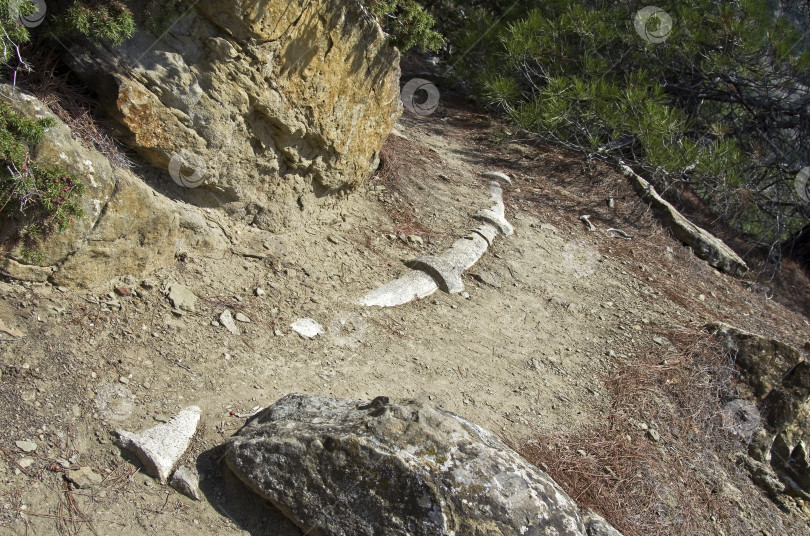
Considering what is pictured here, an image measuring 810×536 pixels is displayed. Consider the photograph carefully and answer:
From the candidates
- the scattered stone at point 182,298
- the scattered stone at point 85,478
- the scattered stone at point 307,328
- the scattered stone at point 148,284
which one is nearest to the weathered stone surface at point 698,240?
the scattered stone at point 307,328

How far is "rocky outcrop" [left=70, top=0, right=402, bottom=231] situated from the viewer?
3236mm

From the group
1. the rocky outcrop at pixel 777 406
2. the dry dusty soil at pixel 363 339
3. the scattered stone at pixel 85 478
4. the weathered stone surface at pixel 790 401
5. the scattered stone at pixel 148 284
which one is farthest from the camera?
the weathered stone surface at pixel 790 401

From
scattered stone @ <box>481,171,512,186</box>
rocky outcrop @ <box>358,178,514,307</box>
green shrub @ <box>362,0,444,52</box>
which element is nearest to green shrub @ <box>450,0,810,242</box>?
scattered stone @ <box>481,171,512,186</box>

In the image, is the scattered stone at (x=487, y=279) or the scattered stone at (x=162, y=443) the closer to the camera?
the scattered stone at (x=162, y=443)

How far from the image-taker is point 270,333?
11.1 ft

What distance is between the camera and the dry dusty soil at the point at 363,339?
239 centimetres

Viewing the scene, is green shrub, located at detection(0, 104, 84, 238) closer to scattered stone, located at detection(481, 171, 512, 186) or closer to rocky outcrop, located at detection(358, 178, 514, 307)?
rocky outcrop, located at detection(358, 178, 514, 307)

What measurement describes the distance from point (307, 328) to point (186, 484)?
1.26m

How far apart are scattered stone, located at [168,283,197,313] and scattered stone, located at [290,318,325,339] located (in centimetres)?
54

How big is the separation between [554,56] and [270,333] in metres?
5.34

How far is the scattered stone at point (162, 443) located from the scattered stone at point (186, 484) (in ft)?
0.14

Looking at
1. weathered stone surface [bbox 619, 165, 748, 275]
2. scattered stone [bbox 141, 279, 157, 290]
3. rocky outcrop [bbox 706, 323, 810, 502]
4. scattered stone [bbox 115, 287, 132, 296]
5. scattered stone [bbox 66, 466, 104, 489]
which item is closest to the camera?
scattered stone [bbox 66, 466, 104, 489]

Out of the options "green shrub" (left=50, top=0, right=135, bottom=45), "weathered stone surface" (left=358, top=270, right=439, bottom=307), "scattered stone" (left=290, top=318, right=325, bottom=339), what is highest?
"green shrub" (left=50, top=0, right=135, bottom=45)

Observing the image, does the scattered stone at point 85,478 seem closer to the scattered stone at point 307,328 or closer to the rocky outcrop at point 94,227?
the rocky outcrop at point 94,227
